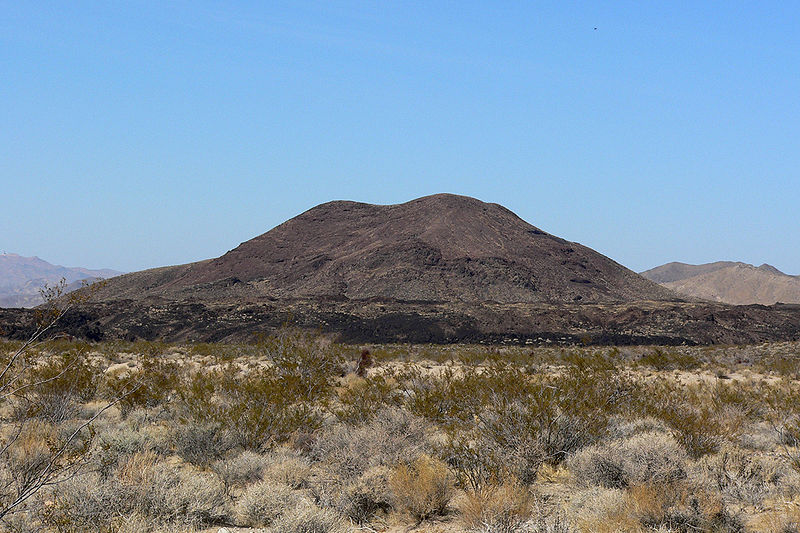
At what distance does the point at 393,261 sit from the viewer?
96.5 metres

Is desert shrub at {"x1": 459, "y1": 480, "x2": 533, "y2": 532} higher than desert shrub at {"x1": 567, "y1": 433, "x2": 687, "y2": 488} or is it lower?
lower

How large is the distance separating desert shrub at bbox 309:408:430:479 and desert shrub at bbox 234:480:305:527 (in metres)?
1.16

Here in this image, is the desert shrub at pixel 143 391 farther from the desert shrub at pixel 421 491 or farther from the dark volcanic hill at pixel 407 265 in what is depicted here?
the dark volcanic hill at pixel 407 265

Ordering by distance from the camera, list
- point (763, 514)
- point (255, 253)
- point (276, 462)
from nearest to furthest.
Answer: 1. point (763, 514)
2. point (276, 462)
3. point (255, 253)

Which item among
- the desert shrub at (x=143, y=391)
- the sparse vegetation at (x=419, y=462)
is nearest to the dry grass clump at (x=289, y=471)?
the sparse vegetation at (x=419, y=462)

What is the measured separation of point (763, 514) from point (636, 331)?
2308 inches

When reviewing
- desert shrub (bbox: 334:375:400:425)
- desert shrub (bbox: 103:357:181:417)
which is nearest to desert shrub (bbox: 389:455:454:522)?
desert shrub (bbox: 334:375:400:425)

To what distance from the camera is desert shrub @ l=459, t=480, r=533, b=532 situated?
6.32 metres

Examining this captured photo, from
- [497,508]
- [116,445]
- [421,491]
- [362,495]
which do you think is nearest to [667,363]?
[421,491]

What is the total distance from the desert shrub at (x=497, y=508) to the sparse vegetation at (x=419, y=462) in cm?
2

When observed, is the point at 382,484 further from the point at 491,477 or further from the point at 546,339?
the point at 546,339

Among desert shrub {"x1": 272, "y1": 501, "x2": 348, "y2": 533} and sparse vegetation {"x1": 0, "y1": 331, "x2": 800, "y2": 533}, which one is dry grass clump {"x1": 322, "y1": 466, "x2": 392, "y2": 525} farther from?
desert shrub {"x1": 272, "y1": 501, "x2": 348, "y2": 533}

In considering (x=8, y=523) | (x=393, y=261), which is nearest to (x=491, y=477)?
(x=8, y=523)

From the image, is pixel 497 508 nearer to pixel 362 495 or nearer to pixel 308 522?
pixel 362 495
